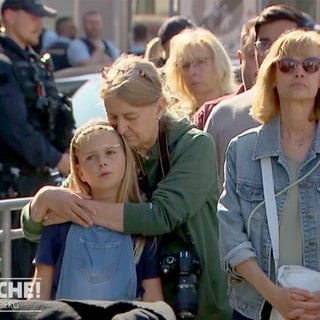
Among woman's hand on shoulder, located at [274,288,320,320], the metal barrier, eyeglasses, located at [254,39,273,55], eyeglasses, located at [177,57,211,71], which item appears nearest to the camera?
woman's hand on shoulder, located at [274,288,320,320]

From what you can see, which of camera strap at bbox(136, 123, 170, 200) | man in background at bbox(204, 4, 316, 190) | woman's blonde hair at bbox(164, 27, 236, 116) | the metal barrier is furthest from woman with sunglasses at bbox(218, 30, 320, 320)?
woman's blonde hair at bbox(164, 27, 236, 116)

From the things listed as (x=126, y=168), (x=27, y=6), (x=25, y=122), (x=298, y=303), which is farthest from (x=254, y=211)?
(x=27, y=6)

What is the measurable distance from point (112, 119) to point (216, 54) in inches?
103

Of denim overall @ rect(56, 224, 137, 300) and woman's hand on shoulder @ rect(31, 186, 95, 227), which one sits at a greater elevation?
woman's hand on shoulder @ rect(31, 186, 95, 227)

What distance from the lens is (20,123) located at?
7.86 metres

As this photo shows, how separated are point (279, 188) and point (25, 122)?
11.8ft

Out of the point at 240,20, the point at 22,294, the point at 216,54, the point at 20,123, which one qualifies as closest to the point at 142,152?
the point at 22,294

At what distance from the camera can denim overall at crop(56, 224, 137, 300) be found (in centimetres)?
453

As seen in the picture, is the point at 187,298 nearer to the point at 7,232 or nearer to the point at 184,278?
the point at 184,278

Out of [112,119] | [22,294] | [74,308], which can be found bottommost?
[22,294]

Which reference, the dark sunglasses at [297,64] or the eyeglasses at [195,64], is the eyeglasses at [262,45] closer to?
the eyeglasses at [195,64]

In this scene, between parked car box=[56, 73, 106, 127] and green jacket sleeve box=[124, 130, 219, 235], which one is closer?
green jacket sleeve box=[124, 130, 219, 235]

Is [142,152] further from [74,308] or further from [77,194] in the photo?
[74,308]

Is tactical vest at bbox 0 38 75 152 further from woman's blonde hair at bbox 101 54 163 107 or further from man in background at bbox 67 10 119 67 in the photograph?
man in background at bbox 67 10 119 67
